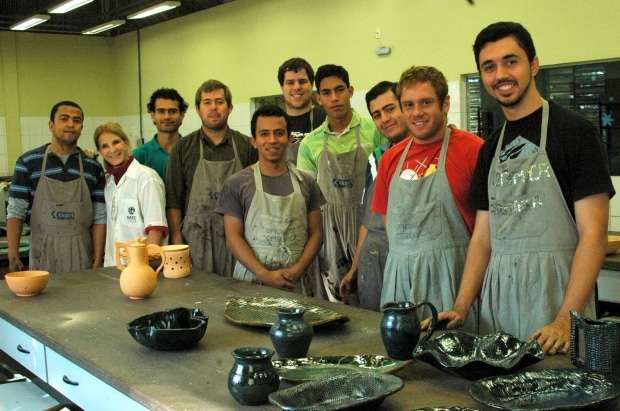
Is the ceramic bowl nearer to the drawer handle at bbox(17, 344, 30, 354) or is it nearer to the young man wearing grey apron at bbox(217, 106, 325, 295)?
the drawer handle at bbox(17, 344, 30, 354)

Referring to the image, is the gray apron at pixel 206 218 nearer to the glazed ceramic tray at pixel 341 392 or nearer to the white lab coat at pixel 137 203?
the white lab coat at pixel 137 203

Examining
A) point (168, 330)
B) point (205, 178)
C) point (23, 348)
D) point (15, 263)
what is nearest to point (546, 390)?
point (168, 330)

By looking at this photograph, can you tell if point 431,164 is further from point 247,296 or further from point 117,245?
point 117,245

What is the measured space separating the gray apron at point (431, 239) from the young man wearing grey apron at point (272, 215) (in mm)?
697

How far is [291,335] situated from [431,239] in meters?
1.04

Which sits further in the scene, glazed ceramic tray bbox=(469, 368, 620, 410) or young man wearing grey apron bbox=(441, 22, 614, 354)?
young man wearing grey apron bbox=(441, 22, 614, 354)

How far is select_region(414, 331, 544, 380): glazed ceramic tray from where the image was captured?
181 centimetres

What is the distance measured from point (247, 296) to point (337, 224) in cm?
130

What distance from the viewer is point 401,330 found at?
1.98 metres

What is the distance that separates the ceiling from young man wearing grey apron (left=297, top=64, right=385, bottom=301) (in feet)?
14.2

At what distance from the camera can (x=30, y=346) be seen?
8.93 feet

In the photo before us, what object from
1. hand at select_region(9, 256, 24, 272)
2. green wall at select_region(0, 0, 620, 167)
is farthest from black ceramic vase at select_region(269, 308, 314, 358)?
green wall at select_region(0, 0, 620, 167)

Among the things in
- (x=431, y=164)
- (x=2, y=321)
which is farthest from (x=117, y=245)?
(x=431, y=164)

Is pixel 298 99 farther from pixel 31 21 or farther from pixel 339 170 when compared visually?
pixel 31 21
